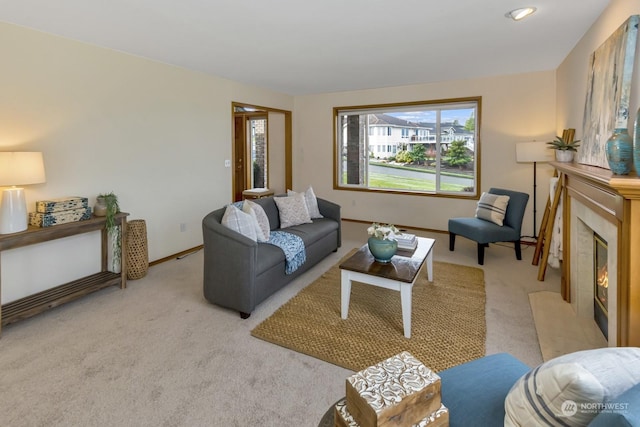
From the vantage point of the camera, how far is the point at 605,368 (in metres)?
0.84

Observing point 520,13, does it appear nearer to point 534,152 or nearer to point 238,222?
point 534,152

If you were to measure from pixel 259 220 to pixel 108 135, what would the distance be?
1.88 m

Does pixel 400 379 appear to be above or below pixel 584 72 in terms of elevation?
below

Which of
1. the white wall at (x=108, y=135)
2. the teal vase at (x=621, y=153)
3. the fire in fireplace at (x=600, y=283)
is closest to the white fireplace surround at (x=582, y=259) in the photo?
the fire in fireplace at (x=600, y=283)

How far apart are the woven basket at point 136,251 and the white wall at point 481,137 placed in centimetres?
370

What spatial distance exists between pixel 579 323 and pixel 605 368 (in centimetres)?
228

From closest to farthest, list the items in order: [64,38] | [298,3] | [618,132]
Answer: [618,132]
[298,3]
[64,38]

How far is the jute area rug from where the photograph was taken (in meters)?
2.30

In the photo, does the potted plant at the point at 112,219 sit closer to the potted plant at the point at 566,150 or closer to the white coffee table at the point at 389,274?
the white coffee table at the point at 389,274

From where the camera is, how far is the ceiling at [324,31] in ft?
8.55

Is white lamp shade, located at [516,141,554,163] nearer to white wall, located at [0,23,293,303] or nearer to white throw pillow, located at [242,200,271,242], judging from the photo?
white throw pillow, located at [242,200,271,242]

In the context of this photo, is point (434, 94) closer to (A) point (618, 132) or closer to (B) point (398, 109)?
(B) point (398, 109)

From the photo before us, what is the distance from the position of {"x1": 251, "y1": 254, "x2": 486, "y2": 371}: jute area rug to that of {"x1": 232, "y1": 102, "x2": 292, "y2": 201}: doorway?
13.5 feet

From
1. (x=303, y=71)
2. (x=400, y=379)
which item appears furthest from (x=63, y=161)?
(x=400, y=379)
